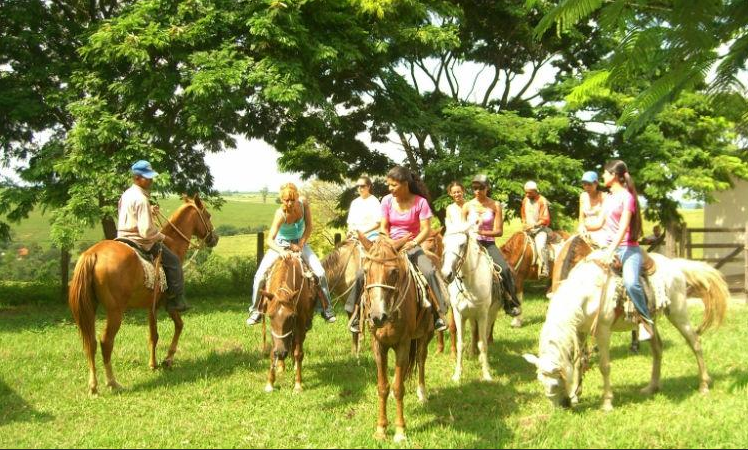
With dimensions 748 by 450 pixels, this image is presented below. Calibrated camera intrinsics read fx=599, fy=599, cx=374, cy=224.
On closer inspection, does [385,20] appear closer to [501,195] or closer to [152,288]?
[501,195]

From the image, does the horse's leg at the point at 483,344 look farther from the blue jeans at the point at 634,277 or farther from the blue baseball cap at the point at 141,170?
the blue baseball cap at the point at 141,170

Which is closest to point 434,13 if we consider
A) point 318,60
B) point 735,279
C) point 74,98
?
point 318,60

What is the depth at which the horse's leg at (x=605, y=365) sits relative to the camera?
21.8 ft

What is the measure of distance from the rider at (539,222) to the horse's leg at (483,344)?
4.42 meters

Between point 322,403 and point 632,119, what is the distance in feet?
17.9

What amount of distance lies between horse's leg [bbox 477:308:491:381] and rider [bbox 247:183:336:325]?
200cm

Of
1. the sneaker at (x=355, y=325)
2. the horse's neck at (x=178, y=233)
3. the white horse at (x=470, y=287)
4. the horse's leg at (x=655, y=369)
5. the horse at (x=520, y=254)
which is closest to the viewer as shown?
the sneaker at (x=355, y=325)

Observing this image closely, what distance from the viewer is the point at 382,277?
5.43m

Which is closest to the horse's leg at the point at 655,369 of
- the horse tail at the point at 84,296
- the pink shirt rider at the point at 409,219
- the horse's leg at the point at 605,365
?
the horse's leg at the point at 605,365

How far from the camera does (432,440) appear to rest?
570cm

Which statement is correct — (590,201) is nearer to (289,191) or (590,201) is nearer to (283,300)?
(289,191)

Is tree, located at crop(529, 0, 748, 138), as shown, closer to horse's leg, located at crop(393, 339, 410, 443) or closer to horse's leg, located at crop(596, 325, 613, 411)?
horse's leg, located at crop(393, 339, 410, 443)

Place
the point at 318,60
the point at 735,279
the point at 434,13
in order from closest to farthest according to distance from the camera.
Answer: the point at 318,60 < the point at 434,13 < the point at 735,279

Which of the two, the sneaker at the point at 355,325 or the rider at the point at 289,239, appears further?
the rider at the point at 289,239
